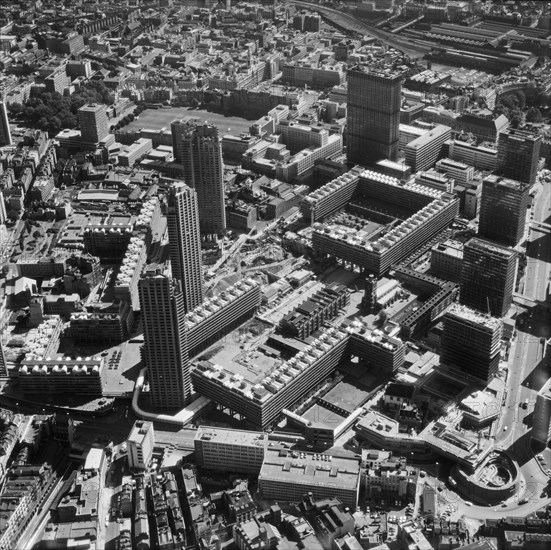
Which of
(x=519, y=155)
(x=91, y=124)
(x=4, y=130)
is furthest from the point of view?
(x=4, y=130)

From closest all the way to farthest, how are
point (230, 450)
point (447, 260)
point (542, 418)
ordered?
point (230, 450) → point (542, 418) → point (447, 260)

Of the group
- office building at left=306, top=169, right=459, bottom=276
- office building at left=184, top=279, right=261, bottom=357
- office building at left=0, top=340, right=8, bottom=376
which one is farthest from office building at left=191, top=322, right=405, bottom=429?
office building at left=0, top=340, right=8, bottom=376

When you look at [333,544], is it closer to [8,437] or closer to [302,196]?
[8,437]

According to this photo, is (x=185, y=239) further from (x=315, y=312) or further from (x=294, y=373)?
(x=294, y=373)

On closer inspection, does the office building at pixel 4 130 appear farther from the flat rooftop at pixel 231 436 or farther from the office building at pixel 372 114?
the flat rooftop at pixel 231 436

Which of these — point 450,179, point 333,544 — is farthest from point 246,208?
point 333,544

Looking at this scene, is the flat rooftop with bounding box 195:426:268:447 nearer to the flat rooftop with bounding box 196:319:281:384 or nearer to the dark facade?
the flat rooftop with bounding box 196:319:281:384

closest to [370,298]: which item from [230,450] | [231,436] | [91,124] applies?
[231,436]
